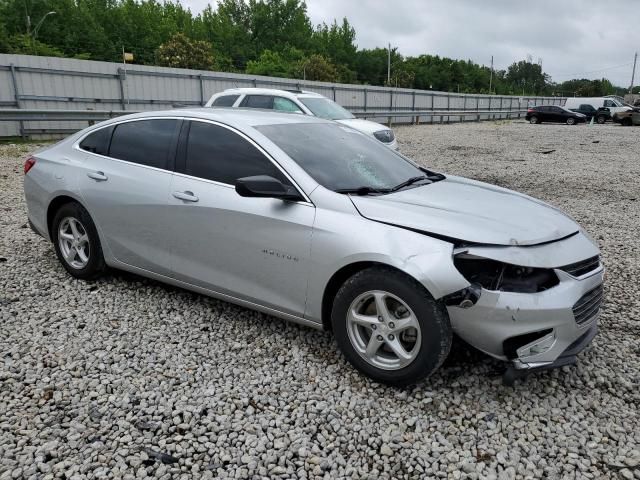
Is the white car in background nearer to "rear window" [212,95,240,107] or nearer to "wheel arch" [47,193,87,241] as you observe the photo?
"rear window" [212,95,240,107]

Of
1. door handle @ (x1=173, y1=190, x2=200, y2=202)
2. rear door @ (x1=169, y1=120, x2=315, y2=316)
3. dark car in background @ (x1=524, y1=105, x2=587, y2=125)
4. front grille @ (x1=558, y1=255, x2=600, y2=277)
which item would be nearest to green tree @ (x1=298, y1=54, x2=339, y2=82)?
dark car in background @ (x1=524, y1=105, x2=587, y2=125)

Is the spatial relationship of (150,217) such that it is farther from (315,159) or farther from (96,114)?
(96,114)

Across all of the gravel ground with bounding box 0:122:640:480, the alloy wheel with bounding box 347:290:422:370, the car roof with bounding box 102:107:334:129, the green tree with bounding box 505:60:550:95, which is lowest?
the gravel ground with bounding box 0:122:640:480

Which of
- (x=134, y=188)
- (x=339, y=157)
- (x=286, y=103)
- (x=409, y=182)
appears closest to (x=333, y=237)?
(x=339, y=157)

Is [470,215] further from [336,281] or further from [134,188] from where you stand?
[134,188]

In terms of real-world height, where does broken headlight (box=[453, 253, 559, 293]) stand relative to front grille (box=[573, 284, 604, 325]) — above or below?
above

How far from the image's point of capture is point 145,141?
4117 millimetres

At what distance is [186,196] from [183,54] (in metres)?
53.1

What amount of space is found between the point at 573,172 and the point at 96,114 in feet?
40.3

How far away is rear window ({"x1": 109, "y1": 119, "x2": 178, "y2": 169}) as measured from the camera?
3980 mm

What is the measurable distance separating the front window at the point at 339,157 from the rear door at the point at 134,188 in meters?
0.88

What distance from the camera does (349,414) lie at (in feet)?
9.23

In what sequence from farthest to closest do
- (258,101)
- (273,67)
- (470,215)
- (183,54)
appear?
(273,67), (183,54), (258,101), (470,215)

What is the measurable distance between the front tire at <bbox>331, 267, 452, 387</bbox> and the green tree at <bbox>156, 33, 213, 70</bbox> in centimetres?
5320
